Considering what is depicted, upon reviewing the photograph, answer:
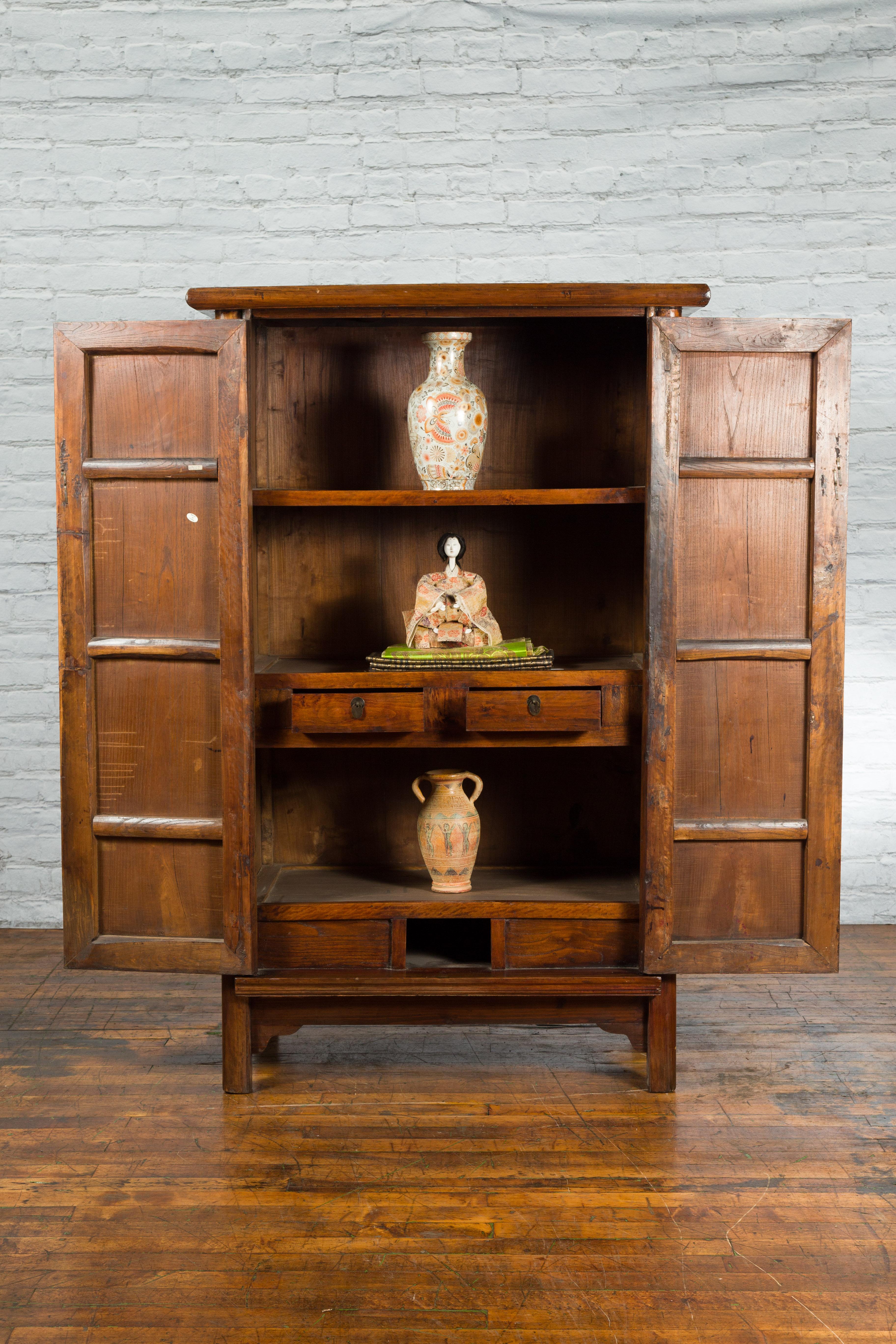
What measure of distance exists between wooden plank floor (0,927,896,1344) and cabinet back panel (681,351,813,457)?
1426 mm

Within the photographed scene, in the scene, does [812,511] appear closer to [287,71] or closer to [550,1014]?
[550,1014]

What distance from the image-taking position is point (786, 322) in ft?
8.61

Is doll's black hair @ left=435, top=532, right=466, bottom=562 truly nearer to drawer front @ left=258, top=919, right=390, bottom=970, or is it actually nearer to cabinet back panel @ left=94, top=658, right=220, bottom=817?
cabinet back panel @ left=94, top=658, right=220, bottom=817

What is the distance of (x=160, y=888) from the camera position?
276 centimetres

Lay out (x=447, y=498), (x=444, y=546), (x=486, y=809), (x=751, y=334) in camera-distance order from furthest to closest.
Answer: (x=486, y=809), (x=444, y=546), (x=447, y=498), (x=751, y=334)

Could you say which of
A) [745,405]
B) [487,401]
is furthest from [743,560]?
[487,401]

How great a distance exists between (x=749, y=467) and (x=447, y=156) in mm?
1786

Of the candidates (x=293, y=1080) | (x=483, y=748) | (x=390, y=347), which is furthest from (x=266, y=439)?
(x=293, y=1080)

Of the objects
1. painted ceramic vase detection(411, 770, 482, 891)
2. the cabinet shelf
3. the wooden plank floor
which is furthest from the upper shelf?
the wooden plank floor

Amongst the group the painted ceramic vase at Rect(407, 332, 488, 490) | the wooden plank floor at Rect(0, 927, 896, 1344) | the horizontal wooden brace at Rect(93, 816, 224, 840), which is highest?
the painted ceramic vase at Rect(407, 332, 488, 490)

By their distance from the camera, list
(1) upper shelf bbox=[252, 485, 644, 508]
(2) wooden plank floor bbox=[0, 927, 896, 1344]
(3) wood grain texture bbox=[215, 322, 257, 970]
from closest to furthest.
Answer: (2) wooden plank floor bbox=[0, 927, 896, 1344] → (3) wood grain texture bbox=[215, 322, 257, 970] → (1) upper shelf bbox=[252, 485, 644, 508]

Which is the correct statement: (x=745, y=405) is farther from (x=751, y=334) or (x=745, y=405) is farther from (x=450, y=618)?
(x=450, y=618)

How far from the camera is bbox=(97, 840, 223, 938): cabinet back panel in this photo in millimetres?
2740

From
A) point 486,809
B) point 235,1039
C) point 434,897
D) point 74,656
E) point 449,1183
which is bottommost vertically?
point 449,1183
